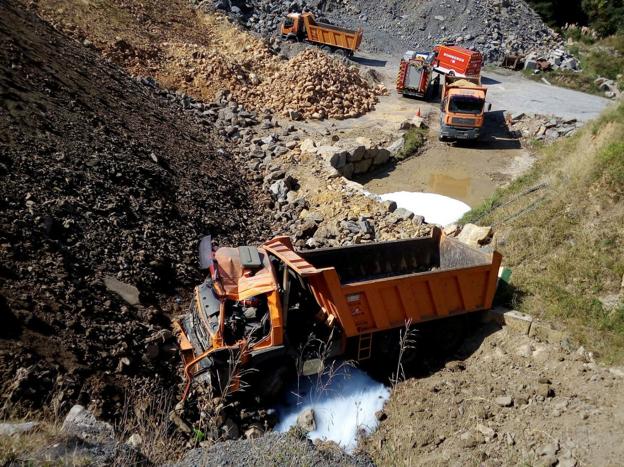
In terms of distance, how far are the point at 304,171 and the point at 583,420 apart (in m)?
8.82

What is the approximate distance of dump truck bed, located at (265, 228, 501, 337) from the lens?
254 inches

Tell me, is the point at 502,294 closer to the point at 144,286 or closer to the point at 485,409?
the point at 485,409

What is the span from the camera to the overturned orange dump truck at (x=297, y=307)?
5.96 metres

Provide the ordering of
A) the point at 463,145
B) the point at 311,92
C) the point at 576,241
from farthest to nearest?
the point at 311,92 → the point at 463,145 → the point at 576,241

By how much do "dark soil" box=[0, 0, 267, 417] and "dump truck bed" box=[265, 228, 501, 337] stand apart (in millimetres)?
2152

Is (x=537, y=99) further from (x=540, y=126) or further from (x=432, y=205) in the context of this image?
(x=432, y=205)

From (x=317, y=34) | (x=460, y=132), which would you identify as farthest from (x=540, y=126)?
(x=317, y=34)

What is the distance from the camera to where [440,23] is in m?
29.5

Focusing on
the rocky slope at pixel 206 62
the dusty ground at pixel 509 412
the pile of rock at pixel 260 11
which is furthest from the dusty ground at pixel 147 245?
the pile of rock at pixel 260 11

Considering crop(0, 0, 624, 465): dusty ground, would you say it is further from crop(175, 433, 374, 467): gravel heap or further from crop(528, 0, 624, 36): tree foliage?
crop(528, 0, 624, 36): tree foliage

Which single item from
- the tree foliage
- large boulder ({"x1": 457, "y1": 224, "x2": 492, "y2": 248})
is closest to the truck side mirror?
large boulder ({"x1": 457, "y1": 224, "x2": 492, "y2": 248})

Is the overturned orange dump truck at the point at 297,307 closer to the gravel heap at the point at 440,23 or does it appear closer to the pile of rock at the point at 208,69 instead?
the pile of rock at the point at 208,69

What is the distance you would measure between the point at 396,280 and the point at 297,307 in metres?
1.28

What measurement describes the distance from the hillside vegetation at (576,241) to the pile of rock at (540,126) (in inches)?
276
